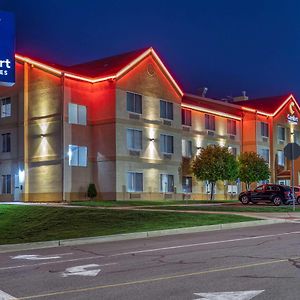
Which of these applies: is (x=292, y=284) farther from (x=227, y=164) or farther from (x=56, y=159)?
(x=227, y=164)

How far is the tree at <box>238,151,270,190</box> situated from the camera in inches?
2047

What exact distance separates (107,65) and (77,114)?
4942 mm

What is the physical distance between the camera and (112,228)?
21.0m

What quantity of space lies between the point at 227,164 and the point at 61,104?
48.8ft

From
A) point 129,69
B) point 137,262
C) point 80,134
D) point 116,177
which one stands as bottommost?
point 137,262

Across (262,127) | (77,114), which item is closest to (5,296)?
(77,114)

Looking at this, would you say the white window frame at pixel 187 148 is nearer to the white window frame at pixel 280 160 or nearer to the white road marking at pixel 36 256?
the white window frame at pixel 280 160

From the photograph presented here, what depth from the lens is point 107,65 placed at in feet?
143

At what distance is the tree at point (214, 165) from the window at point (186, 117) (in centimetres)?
361

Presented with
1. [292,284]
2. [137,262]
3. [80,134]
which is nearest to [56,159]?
[80,134]

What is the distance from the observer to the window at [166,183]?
44812 mm

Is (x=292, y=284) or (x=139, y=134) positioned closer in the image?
(x=292, y=284)

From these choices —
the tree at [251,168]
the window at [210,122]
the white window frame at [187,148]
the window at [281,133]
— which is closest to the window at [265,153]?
the window at [281,133]

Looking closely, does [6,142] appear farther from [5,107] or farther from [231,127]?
[231,127]
